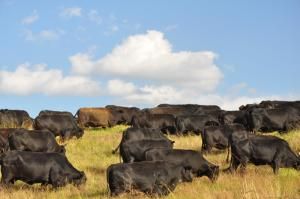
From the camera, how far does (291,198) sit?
9820 millimetres

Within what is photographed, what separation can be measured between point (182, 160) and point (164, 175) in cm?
206

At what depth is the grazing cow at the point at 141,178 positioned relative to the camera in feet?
37.3

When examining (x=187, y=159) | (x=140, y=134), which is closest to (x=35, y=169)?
(x=187, y=159)

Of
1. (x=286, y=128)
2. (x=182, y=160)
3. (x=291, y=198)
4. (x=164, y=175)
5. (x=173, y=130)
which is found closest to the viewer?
(x=291, y=198)

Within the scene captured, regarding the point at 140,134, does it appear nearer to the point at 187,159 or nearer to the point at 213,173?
the point at 187,159

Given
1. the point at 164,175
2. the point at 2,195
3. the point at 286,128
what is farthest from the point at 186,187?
the point at 286,128

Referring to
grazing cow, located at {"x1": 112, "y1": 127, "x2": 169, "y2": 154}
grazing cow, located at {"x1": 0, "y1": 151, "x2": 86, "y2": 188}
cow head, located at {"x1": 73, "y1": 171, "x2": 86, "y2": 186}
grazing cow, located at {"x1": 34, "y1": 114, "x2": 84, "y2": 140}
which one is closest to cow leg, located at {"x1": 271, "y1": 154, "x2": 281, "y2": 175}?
grazing cow, located at {"x1": 112, "y1": 127, "x2": 169, "y2": 154}

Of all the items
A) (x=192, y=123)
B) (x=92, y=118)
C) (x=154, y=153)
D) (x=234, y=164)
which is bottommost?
(x=234, y=164)

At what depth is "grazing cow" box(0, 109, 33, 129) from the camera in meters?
30.2

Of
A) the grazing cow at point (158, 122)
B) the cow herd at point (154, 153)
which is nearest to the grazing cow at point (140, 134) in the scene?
the cow herd at point (154, 153)

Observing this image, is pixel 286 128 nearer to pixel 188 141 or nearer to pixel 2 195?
pixel 188 141

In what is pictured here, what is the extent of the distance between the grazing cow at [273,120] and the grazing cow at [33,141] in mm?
9972

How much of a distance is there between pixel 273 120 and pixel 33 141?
11.2m

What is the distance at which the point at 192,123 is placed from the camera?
82.1 feet
